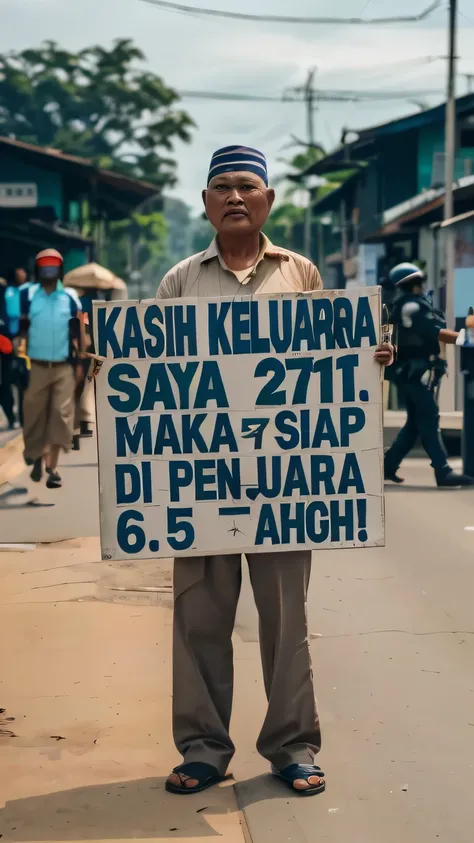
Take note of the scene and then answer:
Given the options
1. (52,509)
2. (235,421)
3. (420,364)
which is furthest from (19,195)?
(235,421)

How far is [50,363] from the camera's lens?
1177 centimetres

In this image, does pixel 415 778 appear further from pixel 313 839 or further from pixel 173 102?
pixel 173 102

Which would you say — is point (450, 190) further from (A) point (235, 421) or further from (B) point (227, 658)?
(B) point (227, 658)

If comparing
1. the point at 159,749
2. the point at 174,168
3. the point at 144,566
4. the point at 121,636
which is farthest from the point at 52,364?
the point at 174,168

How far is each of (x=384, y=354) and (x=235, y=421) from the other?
20.9 inches

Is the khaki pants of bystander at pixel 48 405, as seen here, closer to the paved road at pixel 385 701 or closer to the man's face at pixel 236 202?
the paved road at pixel 385 701

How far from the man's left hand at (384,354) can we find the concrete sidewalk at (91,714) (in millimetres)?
1470

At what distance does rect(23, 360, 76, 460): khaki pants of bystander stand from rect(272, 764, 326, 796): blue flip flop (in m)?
7.27

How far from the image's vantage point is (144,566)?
8633 mm

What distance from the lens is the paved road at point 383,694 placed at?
440 centimetres

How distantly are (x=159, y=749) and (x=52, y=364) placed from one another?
7.03m

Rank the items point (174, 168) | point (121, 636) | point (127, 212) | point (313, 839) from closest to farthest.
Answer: point (313, 839), point (121, 636), point (127, 212), point (174, 168)

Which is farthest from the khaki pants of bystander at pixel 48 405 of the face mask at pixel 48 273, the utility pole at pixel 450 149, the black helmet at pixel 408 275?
the utility pole at pixel 450 149

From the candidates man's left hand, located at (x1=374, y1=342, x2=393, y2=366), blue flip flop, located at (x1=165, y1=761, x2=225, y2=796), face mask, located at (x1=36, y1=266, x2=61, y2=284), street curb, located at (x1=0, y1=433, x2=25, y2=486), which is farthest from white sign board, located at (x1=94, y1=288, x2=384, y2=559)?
street curb, located at (x1=0, y1=433, x2=25, y2=486)
